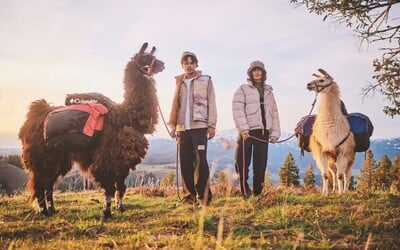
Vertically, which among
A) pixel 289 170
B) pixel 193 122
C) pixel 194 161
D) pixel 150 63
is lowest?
pixel 289 170

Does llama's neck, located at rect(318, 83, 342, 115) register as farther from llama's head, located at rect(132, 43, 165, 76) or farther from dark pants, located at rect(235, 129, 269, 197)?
llama's head, located at rect(132, 43, 165, 76)

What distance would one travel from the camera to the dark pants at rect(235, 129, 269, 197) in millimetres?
6883

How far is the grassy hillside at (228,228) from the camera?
3613 mm

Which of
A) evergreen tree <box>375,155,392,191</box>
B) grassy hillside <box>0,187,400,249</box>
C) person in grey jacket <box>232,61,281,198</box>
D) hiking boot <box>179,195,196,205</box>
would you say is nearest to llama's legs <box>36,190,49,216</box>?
grassy hillside <box>0,187,400,249</box>

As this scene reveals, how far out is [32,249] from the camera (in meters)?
3.64

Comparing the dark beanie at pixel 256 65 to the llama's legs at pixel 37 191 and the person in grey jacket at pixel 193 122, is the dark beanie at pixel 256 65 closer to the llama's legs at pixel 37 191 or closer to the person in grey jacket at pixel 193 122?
the person in grey jacket at pixel 193 122

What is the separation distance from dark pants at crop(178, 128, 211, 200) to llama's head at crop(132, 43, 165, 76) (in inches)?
47.2

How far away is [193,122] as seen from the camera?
6508mm

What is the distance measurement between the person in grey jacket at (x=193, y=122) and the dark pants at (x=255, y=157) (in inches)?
30.4

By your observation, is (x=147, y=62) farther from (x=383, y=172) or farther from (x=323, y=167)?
(x=383, y=172)

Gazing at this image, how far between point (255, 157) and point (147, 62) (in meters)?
2.56

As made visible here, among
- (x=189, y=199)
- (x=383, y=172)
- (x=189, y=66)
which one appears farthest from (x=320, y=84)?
(x=383, y=172)

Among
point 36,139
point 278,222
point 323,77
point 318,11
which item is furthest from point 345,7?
point 36,139

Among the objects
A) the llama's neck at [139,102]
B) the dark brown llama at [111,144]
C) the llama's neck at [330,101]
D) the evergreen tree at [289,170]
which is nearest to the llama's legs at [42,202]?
the dark brown llama at [111,144]
